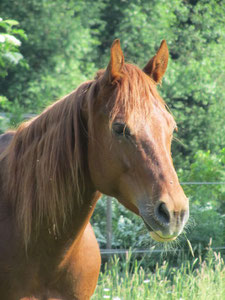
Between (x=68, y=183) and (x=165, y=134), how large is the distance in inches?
21.8

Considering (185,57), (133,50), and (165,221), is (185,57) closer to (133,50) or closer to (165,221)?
(133,50)

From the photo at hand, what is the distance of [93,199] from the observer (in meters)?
2.66

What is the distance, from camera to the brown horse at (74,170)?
2.36 meters

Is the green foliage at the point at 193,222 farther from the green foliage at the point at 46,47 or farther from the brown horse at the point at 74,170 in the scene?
the green foliage at the point at 46,47

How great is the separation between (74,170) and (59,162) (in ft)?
0.30

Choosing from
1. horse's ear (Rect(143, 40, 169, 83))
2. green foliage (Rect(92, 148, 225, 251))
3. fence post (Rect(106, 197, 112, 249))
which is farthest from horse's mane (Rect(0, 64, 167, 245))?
A: green foliage (Rect(92, 148, 225, 251))

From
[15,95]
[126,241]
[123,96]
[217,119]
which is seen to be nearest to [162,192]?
[123,96]

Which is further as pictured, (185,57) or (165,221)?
(185,57)

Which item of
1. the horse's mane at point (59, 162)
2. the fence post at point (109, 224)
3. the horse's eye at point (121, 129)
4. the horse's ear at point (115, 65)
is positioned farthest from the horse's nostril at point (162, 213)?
the fence post at point (109, 224)

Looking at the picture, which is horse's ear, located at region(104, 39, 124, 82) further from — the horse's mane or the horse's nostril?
the horse's nostril

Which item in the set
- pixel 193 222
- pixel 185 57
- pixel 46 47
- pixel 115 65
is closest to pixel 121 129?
pixel 115 65

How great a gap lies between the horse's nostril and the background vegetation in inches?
332

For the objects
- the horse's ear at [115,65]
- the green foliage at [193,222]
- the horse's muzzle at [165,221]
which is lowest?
the green foliage at [193,222]

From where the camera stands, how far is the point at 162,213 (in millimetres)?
2180
